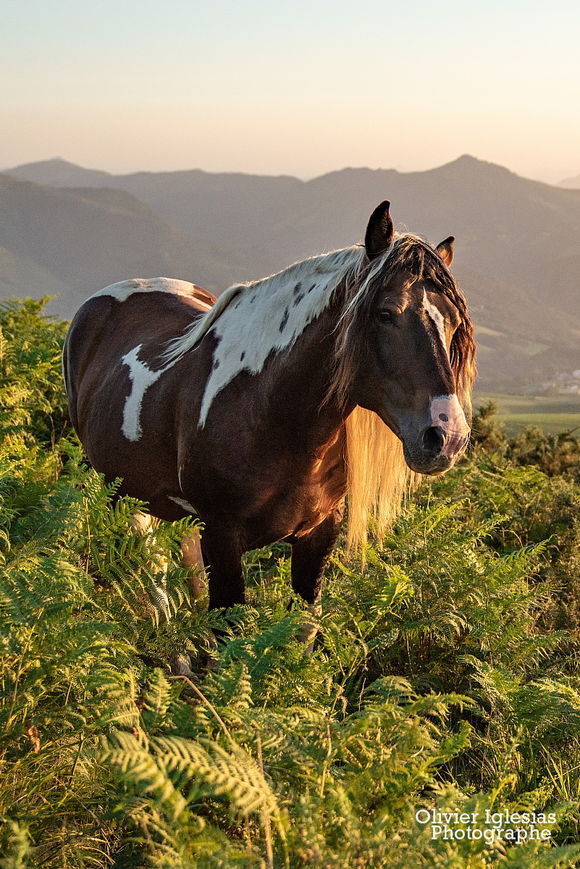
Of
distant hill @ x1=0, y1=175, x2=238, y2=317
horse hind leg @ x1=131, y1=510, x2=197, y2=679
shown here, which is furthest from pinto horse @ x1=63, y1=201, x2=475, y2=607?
distant hill @ x1=0, y1=175, x2=238, y2=317

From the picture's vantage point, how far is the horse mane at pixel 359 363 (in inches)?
101

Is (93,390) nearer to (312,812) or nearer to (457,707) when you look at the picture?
(457,707)

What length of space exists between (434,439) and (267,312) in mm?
1188

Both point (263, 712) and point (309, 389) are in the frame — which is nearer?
point (263, 712)

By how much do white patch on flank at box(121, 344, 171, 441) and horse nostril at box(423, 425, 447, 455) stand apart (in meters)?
1.83

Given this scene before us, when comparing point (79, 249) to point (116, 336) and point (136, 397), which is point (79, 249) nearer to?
point (116, 336)

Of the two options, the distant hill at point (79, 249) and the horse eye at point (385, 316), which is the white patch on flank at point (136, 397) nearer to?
the horse eye at point (385, 316)

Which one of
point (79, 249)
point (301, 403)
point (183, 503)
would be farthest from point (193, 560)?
point (79, 249)

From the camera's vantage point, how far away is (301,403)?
9.83ft

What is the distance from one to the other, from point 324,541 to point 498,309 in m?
142

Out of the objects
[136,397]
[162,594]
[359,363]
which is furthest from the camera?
[136,397]

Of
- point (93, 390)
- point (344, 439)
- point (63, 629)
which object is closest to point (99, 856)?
point (63, 629)

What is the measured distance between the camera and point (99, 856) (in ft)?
6.43

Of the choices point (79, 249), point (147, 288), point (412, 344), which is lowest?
point (412, 344)
